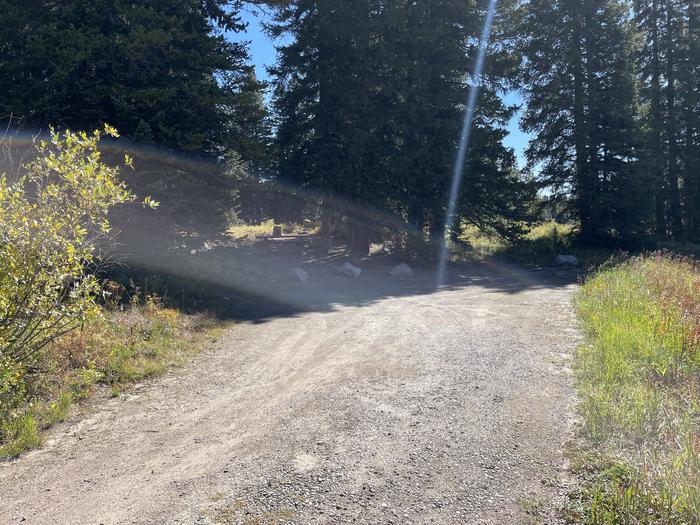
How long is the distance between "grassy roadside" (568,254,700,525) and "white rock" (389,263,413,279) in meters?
8.67

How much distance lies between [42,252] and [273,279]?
1019cm

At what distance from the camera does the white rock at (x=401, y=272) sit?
16922mm

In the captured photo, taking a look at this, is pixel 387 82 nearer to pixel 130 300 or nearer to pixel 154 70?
pixel 154 70

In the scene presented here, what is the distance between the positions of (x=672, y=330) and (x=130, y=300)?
8.90 m

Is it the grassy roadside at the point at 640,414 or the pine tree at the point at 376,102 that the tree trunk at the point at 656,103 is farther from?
the grassy roadside at the point at 640,414

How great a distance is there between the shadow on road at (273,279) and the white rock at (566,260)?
1544mm

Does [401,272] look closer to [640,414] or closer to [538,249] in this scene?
[538,249]

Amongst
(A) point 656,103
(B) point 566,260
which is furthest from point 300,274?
(A) point 656,103

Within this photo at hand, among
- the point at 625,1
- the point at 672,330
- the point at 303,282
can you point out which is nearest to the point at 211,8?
the point at 303,282

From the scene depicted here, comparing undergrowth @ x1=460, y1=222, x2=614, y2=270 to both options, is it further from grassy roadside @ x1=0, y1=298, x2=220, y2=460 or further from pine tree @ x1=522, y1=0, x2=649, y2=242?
grassy roadside @ x1=0, y1=298, x2=220, y2=460

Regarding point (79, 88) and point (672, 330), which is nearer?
point (672, 330)

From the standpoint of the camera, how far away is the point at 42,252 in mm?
4520

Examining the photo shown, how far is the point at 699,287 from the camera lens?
949 cm

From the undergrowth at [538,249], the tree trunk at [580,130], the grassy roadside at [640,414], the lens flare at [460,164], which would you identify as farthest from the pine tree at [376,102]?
the grassy roadside at [640,414]
